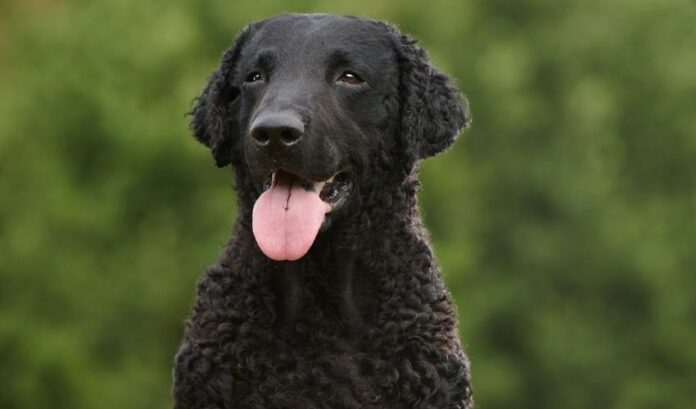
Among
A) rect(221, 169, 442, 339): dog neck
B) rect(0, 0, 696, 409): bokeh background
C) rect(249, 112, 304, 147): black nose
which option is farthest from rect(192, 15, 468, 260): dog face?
rect(0, 0, 696, 409): bokeh background

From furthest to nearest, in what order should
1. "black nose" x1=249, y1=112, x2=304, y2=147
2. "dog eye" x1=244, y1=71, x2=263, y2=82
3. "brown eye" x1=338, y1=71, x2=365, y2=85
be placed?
"dog eye" x1=244, y1=71, x2=263, y2=82 < "brown eye" x1=338, y1=71, x2=365, y2=85 < "black nose" x1=249, y1=112, x2=304, y2=147

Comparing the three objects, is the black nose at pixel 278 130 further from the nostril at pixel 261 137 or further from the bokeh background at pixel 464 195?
the bokeh background at pixel 464 195

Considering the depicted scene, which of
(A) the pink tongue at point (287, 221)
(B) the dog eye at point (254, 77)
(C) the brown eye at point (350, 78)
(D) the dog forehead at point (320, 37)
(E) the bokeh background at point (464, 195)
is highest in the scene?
(E) the bokeh background at point (464, 195)

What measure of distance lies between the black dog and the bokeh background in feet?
86.4

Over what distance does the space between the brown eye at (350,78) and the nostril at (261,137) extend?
0.59 metres

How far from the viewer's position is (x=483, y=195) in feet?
145

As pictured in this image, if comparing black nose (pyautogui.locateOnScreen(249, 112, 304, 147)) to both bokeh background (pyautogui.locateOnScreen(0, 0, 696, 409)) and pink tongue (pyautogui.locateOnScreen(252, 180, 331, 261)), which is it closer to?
pink tongue (pyautogui.locateOnScreen(252, 180, 331, 261))

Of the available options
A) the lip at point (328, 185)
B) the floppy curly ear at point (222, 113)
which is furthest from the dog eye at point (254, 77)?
the lip at point (328, 185)

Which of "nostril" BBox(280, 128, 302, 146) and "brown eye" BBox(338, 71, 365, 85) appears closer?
"nostril" BBox(280, 128, 302, 146)

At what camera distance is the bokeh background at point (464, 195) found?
37.2 meters

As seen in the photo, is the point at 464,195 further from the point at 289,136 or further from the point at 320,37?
the point at 289,136

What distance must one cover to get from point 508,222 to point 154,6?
32.0ft

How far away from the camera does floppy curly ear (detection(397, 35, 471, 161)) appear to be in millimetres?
8055

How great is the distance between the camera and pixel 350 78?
795cm
